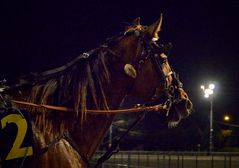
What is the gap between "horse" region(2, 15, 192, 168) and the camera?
141 inches

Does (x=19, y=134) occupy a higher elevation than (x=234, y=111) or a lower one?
lower

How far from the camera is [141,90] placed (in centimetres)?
394

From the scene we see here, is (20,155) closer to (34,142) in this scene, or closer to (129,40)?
(34,142)

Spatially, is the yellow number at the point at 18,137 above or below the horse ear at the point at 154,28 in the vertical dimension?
below

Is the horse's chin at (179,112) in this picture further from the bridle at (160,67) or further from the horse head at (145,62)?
the horse head at (145,62)

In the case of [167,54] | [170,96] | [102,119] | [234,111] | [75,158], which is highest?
[234,111]

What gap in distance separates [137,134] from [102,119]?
32.7 meters

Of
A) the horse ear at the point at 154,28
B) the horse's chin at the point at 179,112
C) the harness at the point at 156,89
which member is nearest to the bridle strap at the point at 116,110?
the harness at the point at 156,89

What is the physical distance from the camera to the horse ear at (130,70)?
3822 mm

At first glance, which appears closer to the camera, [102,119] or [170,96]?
[102,119]

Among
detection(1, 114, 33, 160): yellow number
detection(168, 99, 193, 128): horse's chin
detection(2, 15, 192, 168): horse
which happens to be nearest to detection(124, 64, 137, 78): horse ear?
detection(2, 15, 192, 168): horse

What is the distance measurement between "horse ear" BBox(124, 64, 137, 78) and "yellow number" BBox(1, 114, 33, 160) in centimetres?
103

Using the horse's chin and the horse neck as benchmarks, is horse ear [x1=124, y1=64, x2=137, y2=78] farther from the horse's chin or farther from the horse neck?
the horse's chin

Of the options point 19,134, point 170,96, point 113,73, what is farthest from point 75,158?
point 170,96
